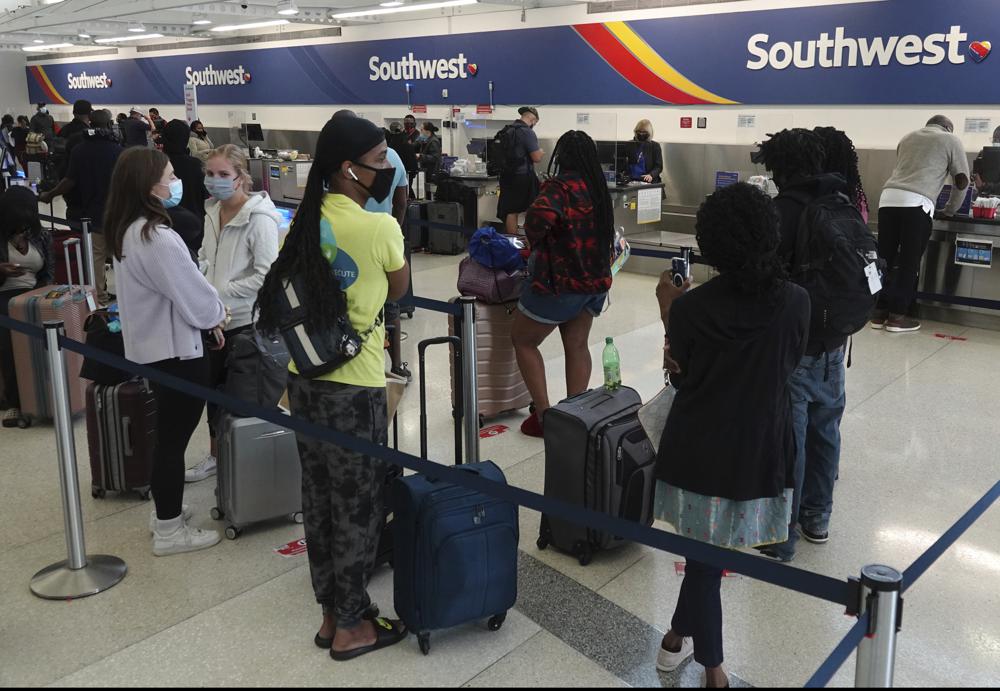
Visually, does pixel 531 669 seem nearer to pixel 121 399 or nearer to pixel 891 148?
pixel 121 399

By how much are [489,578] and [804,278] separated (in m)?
1.43

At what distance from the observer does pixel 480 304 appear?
4.50m

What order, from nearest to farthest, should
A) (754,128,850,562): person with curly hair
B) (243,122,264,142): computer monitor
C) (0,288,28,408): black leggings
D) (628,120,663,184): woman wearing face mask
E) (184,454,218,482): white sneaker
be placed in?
(754,128,850,562): person with curly hair → (184,454,218,482): white sneaker → (0,288,28,408): black leggings → (628,120,663,184): woman wearing face mask → (243,122,264,142): computer monitor

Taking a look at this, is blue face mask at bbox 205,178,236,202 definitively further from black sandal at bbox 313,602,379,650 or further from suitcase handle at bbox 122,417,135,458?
black sandal at bbox 313,602,379,650

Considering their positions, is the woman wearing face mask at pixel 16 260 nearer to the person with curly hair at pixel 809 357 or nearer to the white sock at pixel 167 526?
the white sock at pixel 167 526

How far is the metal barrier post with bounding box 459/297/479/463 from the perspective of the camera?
3.37 metres

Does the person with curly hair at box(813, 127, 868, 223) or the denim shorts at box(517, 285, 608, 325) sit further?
the denim shorts at box(517, 285, 608, 325)

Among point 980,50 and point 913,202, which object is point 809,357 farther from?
point 980,50

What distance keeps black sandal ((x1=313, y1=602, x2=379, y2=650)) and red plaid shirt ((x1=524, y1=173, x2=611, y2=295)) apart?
5.66ft

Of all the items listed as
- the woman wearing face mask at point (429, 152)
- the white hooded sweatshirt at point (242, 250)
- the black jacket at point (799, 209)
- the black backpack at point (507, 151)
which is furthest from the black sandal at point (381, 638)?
the woman wearing face mask at point (429, 152)

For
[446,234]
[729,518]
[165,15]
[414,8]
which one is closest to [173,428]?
[729,518]

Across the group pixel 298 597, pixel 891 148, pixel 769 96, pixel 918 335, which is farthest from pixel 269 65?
pixel 298 597

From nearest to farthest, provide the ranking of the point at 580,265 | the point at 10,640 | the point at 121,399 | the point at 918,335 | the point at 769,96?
the point at 10,640 → the point at 121,399 → the point at 580,265 → the point at 918,335 → the point at 769,96

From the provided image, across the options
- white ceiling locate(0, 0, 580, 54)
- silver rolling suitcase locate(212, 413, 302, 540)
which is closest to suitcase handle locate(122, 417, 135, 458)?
silver rolling suitcase locate(212, 413, 302, 540)
